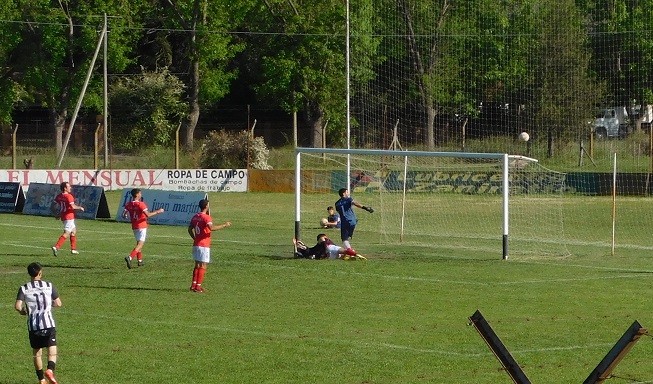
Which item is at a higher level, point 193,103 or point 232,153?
point 193,103

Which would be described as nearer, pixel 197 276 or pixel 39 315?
pixel 39 315

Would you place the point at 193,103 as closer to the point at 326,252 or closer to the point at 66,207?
the point at 66,207

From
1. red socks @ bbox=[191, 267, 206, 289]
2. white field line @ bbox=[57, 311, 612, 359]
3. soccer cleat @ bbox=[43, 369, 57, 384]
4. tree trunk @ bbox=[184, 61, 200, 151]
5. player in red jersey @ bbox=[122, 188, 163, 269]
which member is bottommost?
white field line @ bbox=[57, 311, 612, 359]

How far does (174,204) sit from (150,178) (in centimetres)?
1455

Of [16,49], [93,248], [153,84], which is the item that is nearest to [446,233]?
[93,248]

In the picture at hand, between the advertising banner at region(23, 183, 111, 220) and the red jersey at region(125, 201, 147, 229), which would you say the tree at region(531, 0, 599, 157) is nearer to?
the advertising banner at region(23, 183, 111, 220)

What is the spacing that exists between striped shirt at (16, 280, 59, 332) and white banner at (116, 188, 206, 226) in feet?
75.5

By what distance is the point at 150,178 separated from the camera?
5278 centimetres

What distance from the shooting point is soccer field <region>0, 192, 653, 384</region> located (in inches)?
592

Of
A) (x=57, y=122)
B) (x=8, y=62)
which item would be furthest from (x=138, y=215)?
(x=8, y=62)

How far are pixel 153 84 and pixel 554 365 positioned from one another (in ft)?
187

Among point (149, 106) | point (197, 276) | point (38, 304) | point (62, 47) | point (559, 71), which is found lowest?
point (197, 276)

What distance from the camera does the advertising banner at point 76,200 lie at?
135ft

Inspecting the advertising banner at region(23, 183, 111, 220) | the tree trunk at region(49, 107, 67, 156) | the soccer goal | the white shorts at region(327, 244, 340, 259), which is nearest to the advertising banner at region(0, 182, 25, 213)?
the advertising banner at region(23, 183, 111, 220)
